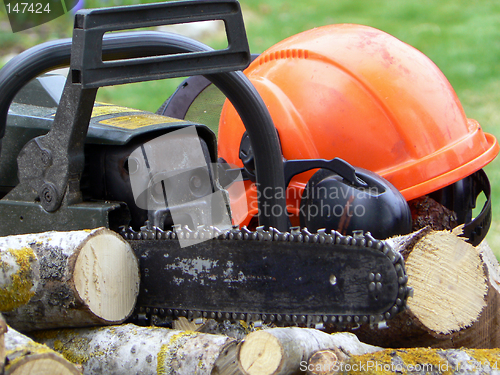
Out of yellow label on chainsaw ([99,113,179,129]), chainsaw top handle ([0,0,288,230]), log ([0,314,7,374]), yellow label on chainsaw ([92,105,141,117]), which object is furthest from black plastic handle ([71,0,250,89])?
log ([0,314,7,374])

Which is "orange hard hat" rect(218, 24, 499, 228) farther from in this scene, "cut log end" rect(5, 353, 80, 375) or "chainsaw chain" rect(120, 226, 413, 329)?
"cut log end" rect(5, 353, 80, 375)

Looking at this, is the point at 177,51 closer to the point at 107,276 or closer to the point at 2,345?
the point at 107,276

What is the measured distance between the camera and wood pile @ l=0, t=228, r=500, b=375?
1088mm

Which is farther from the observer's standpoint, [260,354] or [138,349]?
[138,349]

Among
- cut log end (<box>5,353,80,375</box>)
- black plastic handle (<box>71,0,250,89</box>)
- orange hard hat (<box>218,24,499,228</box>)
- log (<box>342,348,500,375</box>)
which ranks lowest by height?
log (<box>342,348,500,375</box>)

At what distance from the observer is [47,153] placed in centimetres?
140

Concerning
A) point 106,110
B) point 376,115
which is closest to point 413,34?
point 376,115

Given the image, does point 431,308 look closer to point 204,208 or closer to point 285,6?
point 204,208

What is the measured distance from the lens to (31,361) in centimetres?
88

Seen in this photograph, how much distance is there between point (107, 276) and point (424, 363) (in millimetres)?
730

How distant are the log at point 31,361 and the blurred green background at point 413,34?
2.68m

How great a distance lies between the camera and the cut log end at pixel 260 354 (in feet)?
3.38

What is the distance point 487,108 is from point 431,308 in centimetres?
487

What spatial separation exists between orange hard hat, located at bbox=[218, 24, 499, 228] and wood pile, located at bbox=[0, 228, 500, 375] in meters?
0.42
